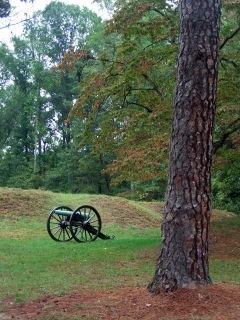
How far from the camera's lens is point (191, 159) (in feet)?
15.7

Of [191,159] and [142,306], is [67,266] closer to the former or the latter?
[142,306]

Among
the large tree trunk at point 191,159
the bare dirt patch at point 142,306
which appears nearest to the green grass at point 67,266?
the bare dirt patch at point 142,306

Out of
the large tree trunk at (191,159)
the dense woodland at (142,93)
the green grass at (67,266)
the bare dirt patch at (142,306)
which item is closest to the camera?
the bare dirt patch at (142,306)

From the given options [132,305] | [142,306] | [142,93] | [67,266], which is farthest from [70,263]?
[142,93]

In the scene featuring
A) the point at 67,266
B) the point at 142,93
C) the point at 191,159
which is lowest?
the point at 67,266

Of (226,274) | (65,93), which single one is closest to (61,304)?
(226,274)

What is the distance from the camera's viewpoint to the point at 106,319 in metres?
4.15

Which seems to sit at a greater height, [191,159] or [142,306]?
[191,159]

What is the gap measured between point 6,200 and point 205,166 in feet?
46.5

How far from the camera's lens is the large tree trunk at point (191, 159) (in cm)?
466

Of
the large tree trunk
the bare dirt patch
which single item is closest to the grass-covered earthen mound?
the bare dirt patch

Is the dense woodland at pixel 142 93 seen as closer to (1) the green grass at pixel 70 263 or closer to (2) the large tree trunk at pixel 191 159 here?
(1) the green grass at pixel 70 263

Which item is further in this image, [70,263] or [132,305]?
[70,263]

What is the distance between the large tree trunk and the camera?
15.3ft
